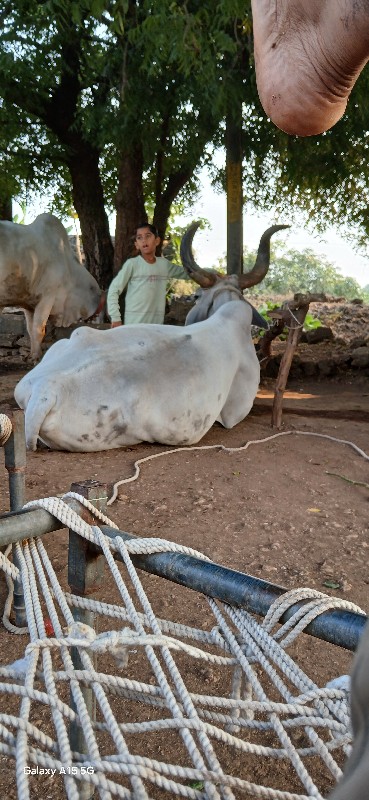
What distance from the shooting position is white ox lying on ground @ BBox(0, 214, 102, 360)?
7.35 m

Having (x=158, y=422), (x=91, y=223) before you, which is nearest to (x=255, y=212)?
(x=91, y=223)

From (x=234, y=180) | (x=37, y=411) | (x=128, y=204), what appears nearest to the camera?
(x=37, y=411)

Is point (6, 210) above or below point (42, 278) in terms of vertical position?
above

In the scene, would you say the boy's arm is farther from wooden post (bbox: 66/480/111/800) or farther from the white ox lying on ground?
wooden post (bbox: 66/480/111/800)

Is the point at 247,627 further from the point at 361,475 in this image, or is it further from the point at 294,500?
the point at 361,475

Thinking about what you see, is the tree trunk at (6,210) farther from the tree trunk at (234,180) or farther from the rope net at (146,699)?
the rope net at (146,699)

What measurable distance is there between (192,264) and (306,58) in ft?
16.5

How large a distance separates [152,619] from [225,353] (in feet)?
11.7

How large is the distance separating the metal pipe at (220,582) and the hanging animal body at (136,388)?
2.60 meters

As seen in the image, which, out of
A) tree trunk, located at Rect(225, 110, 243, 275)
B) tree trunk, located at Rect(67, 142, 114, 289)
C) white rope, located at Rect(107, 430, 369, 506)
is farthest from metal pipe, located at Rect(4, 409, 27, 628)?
tree trunk, located at Rect(67, 142, 114, 289)

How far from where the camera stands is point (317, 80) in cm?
62

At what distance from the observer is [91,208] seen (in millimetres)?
7746

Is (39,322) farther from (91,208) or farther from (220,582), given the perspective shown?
(220,582)


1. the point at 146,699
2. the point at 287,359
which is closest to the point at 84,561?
the point at 146,699
